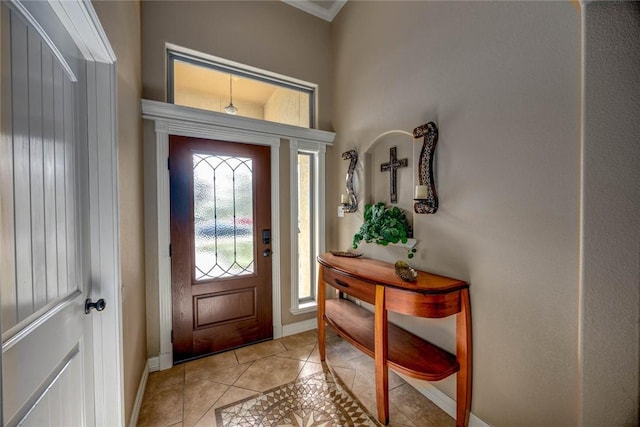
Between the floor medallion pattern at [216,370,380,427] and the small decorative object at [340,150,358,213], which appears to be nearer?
the floor medallion pattern at [216,370,380,427]

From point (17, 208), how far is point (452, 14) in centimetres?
233

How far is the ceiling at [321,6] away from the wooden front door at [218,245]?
1.65 m

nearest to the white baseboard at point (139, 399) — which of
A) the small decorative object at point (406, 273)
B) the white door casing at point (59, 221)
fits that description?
the white door casing at point (59, 221)

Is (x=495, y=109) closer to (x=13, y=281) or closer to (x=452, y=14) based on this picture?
(x=452, y=14)

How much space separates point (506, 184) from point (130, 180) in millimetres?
2241

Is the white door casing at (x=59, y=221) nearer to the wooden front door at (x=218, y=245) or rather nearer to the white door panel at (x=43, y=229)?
the white door panel at (x=43, y=229)

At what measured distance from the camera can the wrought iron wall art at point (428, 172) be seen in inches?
66.1

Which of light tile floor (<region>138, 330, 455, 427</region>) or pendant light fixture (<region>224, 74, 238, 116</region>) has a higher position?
pendant light fixture (<region>224, 74, 238, 116</region>)

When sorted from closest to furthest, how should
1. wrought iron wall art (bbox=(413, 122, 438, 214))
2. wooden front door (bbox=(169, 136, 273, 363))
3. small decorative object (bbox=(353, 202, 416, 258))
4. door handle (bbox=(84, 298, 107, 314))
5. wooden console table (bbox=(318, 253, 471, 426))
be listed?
door handle (bbox=(84, 298, 107, 314)), wooden console table (bbox=(318, 253, 471, 426)), wrought iron wall art (bbox=(413, 122, 438, 214)), small decorative object (bbox=(353, 202, 416, 258)), wooden front door (bbox=(169, 136, 273, 363))

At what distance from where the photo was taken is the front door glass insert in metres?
2.24

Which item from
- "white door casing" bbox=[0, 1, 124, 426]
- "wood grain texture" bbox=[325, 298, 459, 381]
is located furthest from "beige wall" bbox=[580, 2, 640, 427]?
"white door casing" bbox=[0, 1, 124, 426]

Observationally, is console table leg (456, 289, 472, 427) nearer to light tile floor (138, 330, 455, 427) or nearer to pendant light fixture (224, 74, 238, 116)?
light tile floor (138, 330, 455, 427)

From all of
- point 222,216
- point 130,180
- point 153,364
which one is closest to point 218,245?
point 222,216

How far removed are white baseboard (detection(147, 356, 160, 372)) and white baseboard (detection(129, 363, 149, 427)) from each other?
0.03 metres
